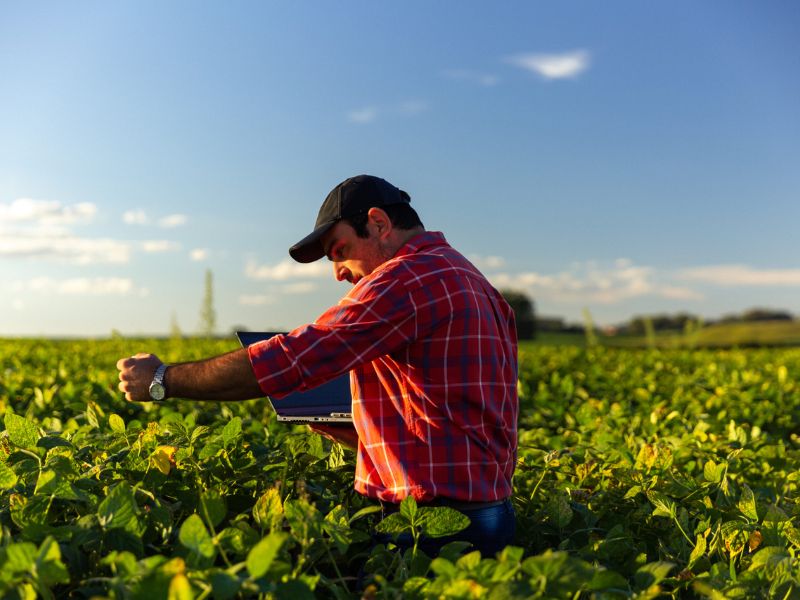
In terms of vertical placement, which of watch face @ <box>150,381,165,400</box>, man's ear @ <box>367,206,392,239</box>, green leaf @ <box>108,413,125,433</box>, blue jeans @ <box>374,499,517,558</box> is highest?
man's ear @ <box>367,206,392,239</box>

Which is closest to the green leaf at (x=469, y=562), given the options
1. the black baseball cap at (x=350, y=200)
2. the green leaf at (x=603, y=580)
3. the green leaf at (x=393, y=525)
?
the green leaf at (x=603, y=580)

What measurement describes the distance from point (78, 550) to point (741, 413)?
5.23 metres

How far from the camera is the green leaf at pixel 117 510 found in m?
2.11

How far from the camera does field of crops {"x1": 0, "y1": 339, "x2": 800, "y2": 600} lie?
75.0 inches

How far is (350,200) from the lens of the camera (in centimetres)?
304

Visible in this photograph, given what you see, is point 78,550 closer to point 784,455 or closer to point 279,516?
point 279,516

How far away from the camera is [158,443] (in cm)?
315

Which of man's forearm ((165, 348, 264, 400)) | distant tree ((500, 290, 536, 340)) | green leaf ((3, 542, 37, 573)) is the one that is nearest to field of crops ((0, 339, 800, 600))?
green leaf ((3, 542, 37, 573))

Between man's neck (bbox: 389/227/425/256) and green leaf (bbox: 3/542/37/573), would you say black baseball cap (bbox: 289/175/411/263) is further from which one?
green leaf (bbox: 3/542/37/573)

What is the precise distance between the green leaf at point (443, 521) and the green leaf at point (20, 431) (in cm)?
138

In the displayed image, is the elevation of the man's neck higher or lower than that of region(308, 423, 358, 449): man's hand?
higher

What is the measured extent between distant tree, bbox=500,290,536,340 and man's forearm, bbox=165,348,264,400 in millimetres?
25925

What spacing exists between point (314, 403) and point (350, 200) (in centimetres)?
88

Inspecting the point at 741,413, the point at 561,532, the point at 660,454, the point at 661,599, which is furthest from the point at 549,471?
the point at 741,413
